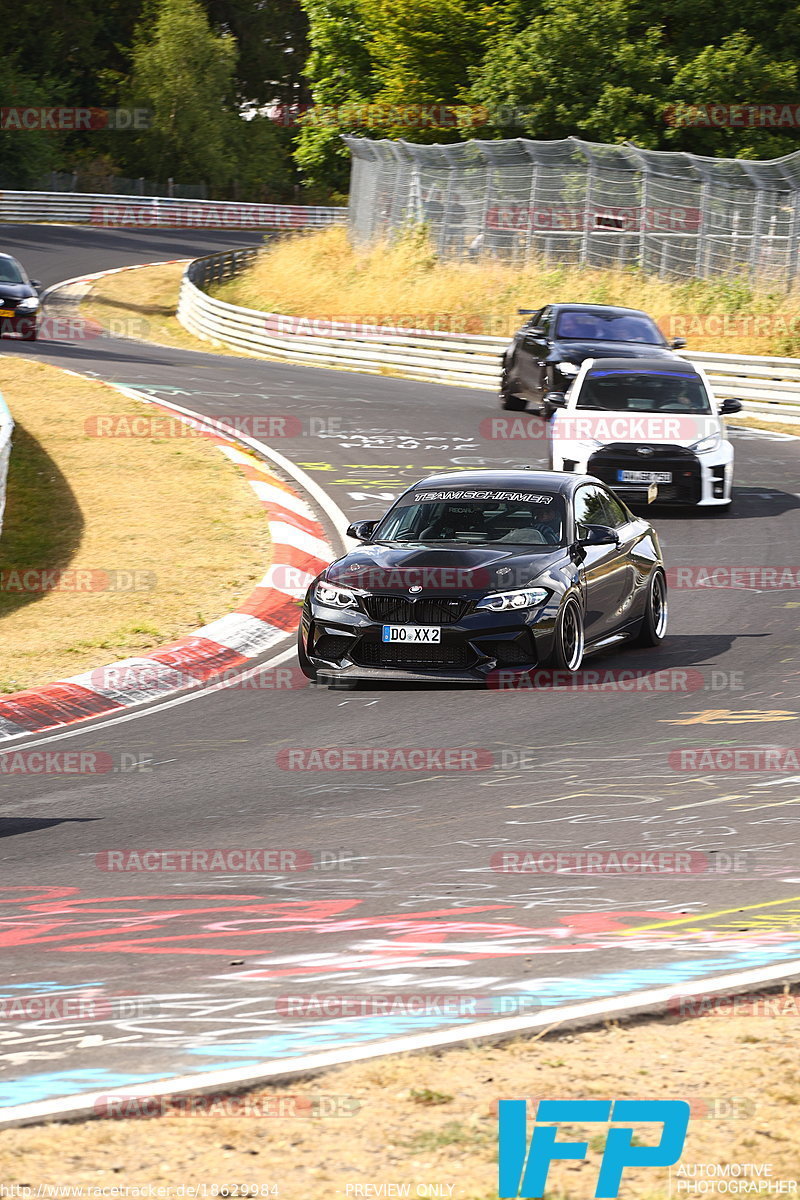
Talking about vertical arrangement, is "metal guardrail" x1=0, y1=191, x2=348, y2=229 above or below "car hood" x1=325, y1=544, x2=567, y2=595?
above

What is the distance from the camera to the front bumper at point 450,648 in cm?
1154

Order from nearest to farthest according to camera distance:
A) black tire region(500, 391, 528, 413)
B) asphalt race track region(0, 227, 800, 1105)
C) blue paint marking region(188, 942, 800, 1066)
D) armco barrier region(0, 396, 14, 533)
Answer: blue paint marking region(188, 942, 800, 1066)
asphalt race track region(0, 227, 800, 1105)
armco barrier region(0, 396, 14, 533)
black tire region(500, 391, 528, 413)

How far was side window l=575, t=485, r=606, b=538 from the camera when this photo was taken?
42.0 ft

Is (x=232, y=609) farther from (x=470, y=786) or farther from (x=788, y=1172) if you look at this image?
(x=788, y=1172)

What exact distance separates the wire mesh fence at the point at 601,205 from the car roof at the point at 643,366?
14.3 m

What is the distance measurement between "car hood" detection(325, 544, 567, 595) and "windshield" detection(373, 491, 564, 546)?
0.70 ft

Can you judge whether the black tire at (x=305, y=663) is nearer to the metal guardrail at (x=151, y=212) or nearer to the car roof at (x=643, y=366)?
the car roof at (x=643, y=366)

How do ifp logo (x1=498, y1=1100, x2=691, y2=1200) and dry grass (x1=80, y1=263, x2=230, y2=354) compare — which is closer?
ifp logo (x1=498, y1=1100, x2=691, y2=1200)

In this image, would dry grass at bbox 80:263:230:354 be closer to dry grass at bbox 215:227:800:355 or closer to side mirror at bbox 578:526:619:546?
dry grass at bbox 215:227:800:355

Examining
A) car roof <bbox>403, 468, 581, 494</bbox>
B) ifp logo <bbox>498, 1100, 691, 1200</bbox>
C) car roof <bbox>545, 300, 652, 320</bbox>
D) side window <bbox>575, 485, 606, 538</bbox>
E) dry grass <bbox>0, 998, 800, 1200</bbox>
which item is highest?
car roof <bbox>545, 300, 652, 320</bbox>

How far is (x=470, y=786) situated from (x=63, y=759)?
2481 mm

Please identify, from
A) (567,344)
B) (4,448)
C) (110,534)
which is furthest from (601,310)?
(4,448)

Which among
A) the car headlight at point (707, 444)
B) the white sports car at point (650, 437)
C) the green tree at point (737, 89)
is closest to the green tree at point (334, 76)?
the green tree at point (737, 89)

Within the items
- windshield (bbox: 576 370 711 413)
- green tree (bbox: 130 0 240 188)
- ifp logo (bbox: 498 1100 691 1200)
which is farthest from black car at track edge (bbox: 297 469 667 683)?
green tree (bbox: 130 0 240 188)
